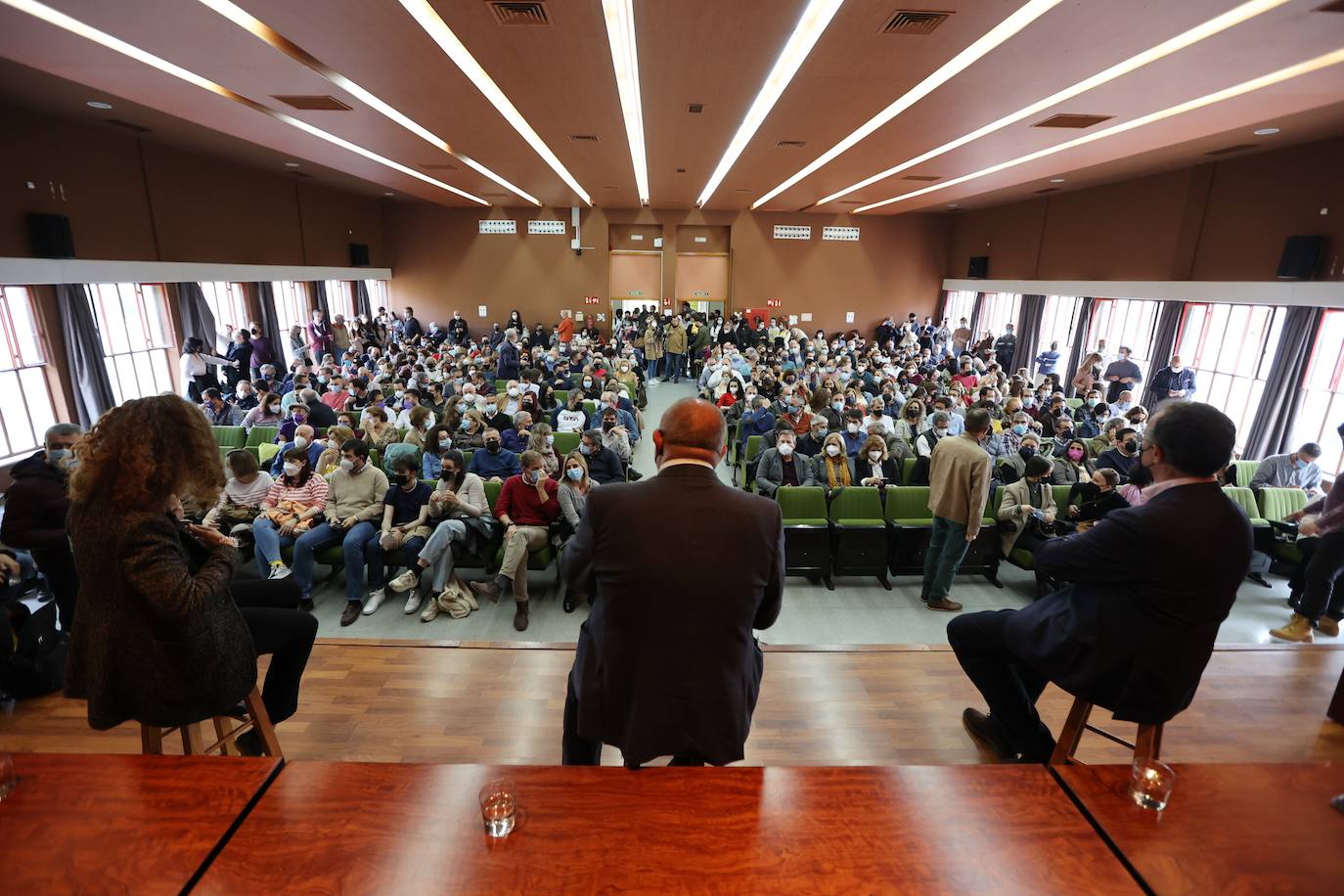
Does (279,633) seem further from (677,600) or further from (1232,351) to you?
(1232,351)

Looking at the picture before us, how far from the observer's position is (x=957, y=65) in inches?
190

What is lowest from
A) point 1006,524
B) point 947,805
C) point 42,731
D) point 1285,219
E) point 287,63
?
point 42,731

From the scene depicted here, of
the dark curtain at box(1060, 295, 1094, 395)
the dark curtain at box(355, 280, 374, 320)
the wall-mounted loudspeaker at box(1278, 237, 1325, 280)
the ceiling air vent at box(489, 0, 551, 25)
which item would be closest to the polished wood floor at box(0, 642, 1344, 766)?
the ceiling air vent at box(489, 0, 551, 25)

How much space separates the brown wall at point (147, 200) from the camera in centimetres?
703

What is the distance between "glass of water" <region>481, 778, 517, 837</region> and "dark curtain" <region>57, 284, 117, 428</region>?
9749 mm


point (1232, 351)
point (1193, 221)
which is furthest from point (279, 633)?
point (1193, 221)

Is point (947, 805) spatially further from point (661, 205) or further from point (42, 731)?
point (661, 205)

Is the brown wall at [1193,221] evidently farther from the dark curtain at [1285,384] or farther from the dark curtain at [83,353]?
the dark curtain at [83,353]

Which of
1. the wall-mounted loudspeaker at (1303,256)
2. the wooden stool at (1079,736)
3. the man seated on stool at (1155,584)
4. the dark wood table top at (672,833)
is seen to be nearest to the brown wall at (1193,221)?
the wall-mounted loudspeaker at (1303,256)

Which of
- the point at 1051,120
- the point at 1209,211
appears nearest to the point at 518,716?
the point at 1051,120

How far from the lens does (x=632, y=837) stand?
55.5 inches

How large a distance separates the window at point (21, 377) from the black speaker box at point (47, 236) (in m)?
0.55

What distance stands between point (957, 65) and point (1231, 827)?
5309 millimetres

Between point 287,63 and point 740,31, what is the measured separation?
151 inches
